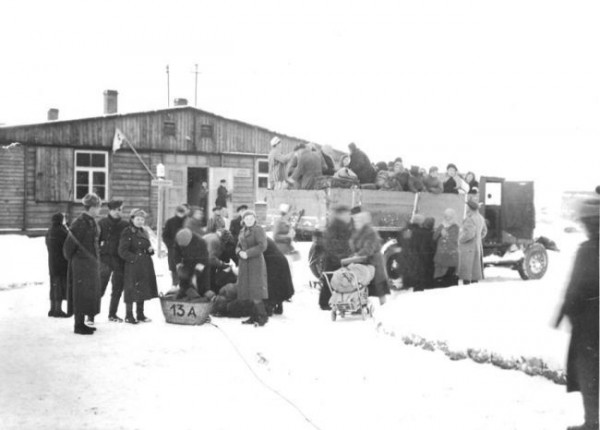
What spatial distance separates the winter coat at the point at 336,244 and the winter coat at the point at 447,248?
2056 mm

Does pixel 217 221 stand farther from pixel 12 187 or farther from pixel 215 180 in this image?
pixel 215 180

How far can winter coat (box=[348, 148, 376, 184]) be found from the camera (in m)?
12.2

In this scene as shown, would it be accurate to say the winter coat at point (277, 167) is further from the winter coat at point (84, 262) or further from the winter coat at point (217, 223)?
the winter coat at point (84, 262)

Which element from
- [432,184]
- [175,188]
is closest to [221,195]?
[175,188]

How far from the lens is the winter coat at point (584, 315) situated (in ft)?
13.7

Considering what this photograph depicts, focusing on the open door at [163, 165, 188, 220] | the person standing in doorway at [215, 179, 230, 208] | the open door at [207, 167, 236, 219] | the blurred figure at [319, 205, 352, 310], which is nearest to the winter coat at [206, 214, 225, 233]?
the blurred figure at [319, 205, 352, 310]

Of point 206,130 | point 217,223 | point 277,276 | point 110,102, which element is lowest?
point 277,276

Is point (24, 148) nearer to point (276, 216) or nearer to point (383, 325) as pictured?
point (276, 216)

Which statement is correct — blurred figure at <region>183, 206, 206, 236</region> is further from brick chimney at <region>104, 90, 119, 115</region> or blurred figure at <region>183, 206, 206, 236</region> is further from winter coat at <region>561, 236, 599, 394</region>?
brick chimney at <region>104, 90, 119, 115</region>

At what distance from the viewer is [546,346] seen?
5965mm

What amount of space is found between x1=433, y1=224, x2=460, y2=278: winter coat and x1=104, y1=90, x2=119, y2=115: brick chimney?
Result: 55.9 feet

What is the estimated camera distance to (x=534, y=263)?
13.1 meters

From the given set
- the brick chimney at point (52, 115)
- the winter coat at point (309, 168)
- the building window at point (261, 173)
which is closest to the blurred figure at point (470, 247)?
the winter coat at point (309, 168)

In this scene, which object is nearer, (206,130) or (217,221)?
(217,221)
